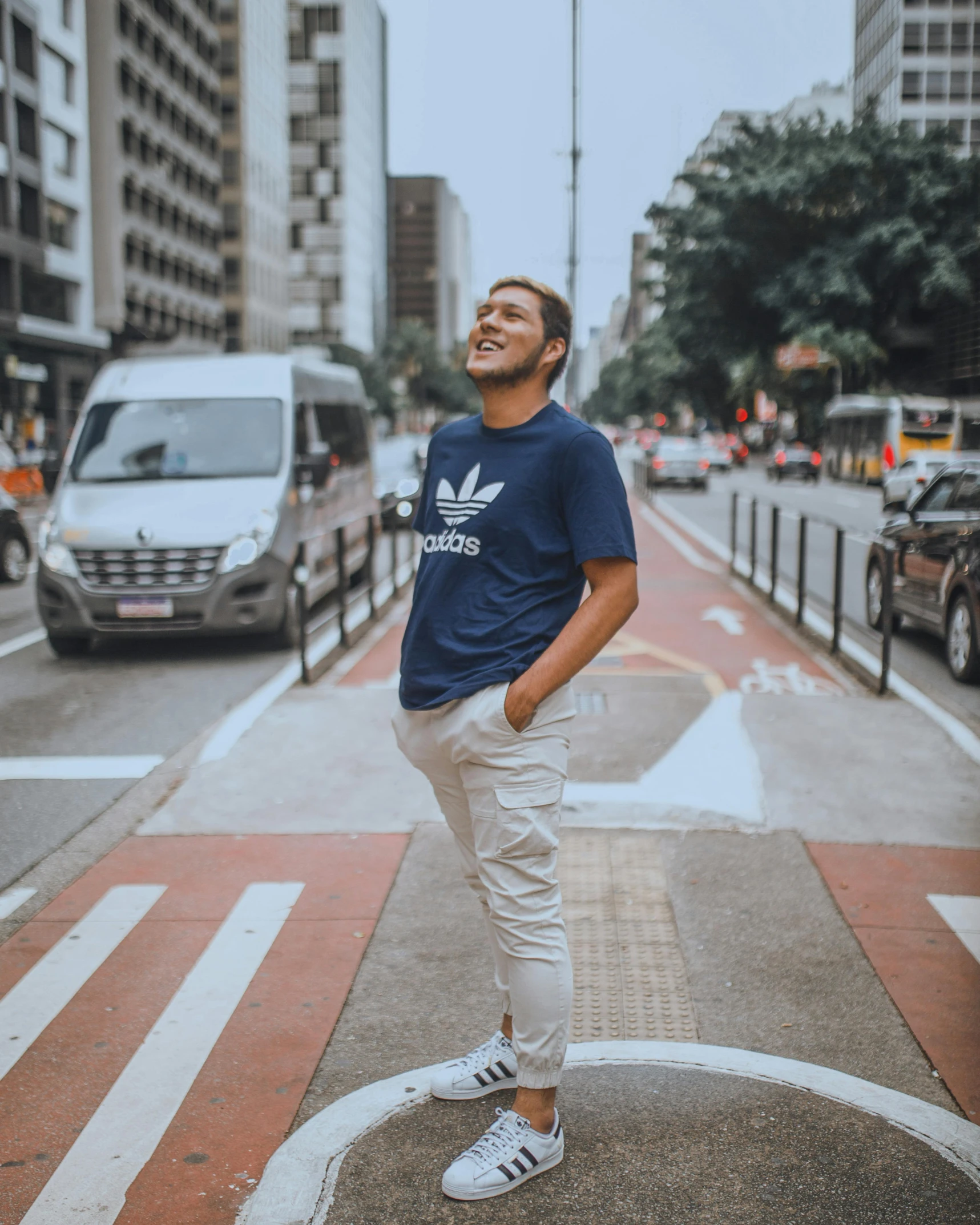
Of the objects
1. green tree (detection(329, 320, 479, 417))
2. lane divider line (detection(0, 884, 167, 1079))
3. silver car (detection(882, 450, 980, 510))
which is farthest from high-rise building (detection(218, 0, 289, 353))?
lane divider line (detection(0, 884, 167, 1079))

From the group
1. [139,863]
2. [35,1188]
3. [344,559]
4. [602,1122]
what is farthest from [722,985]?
[344,559]

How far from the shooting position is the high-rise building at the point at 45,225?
43875 mm

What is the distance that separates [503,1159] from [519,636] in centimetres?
111

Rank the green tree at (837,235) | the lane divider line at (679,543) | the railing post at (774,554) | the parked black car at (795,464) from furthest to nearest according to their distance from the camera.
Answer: the green tree at (837,235) → the parked black car at (795,464) → the lane divider line at (679,543) → the railing post at (774,554)

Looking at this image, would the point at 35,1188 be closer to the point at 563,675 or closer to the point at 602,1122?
the point at 602,1122

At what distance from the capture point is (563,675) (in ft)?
9.16

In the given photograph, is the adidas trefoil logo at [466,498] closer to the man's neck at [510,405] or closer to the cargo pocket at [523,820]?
the man's neck at [510,405]

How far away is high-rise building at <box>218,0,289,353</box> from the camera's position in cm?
9138

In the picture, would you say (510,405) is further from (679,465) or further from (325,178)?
(325,178)

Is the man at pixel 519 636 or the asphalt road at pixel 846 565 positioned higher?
the man at pixel 519 636

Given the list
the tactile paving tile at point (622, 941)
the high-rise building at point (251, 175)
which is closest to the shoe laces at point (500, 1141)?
the tactile paving tile at point (622, 941)

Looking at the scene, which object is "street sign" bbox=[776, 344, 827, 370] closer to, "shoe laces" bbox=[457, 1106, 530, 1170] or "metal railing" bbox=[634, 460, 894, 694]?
"metal railing" bbox=[634, 460, 894, 694]

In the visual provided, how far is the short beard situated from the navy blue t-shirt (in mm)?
83

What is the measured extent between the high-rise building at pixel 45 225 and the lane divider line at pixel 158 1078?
37.6 m
